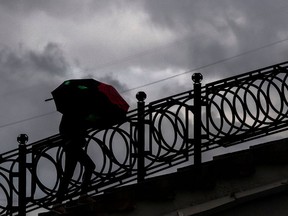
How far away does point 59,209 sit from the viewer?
8.05 metres

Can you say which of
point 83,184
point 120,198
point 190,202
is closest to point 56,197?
point 83,184

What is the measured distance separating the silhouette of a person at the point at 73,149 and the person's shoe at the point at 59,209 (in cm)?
8

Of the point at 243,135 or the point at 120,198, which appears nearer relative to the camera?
the point at 120,198

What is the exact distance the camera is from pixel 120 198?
764cm

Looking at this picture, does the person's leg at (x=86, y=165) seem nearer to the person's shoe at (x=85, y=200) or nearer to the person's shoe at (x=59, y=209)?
the person's shoe at (x=85, y=200)

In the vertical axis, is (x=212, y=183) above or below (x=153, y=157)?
below

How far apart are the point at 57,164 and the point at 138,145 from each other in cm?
116

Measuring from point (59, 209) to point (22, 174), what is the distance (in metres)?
0.81

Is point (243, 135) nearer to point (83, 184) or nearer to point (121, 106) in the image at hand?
point (121, 106)

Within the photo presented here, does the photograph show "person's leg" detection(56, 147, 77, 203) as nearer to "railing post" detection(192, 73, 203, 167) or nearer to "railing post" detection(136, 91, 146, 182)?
"railing post" detection(136, 91, 146, 182)

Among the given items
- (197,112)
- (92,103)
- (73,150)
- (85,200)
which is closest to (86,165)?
(73,150)

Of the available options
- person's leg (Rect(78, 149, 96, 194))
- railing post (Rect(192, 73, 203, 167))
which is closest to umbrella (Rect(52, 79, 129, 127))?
person's leg (Rect(78, 149, 96, 194))

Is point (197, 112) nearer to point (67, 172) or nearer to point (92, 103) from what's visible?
point (92, 103)

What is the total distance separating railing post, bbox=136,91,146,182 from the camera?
812cm
